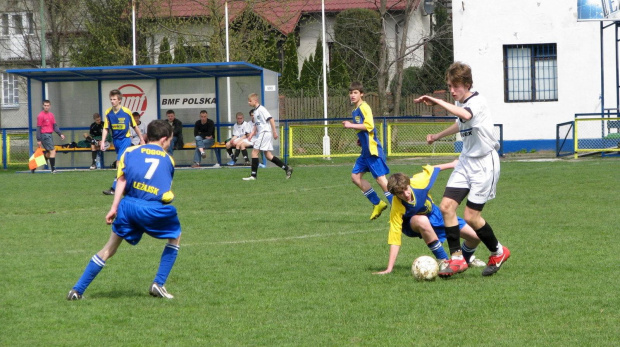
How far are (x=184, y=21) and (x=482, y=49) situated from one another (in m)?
11.7

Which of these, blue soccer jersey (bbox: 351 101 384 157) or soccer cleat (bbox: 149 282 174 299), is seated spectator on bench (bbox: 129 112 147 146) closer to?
blue soccer jersey (bbox: 351 101 384 157)

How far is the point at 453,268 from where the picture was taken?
7352mm

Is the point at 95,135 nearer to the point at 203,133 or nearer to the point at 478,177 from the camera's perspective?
the point at 203,133

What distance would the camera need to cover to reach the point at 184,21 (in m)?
33.0

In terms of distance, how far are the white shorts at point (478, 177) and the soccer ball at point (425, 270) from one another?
0.64 m

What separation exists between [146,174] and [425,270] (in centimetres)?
244

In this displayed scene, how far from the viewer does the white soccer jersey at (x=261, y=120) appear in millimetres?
18828

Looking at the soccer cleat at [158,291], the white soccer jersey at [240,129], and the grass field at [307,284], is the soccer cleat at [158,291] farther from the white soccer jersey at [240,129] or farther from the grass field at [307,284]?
the white soccer jersey at [240,129]

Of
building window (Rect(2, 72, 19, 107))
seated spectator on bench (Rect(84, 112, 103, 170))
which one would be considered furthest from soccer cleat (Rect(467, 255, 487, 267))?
building window (Rect(2, 72, 19, 107))

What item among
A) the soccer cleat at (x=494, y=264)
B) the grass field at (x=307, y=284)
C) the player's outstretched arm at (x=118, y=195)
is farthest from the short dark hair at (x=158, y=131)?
the soccer cleat at (x=494, y=264)

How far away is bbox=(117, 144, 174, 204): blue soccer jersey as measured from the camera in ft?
21.3


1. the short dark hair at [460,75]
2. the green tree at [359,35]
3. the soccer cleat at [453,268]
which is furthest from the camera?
the green tree at [359,35]

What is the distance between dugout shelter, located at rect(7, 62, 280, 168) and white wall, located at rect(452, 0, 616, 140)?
748cm

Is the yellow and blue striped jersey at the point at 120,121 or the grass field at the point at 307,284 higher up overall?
the yellow and blue striped jersey at the point at 120,121
